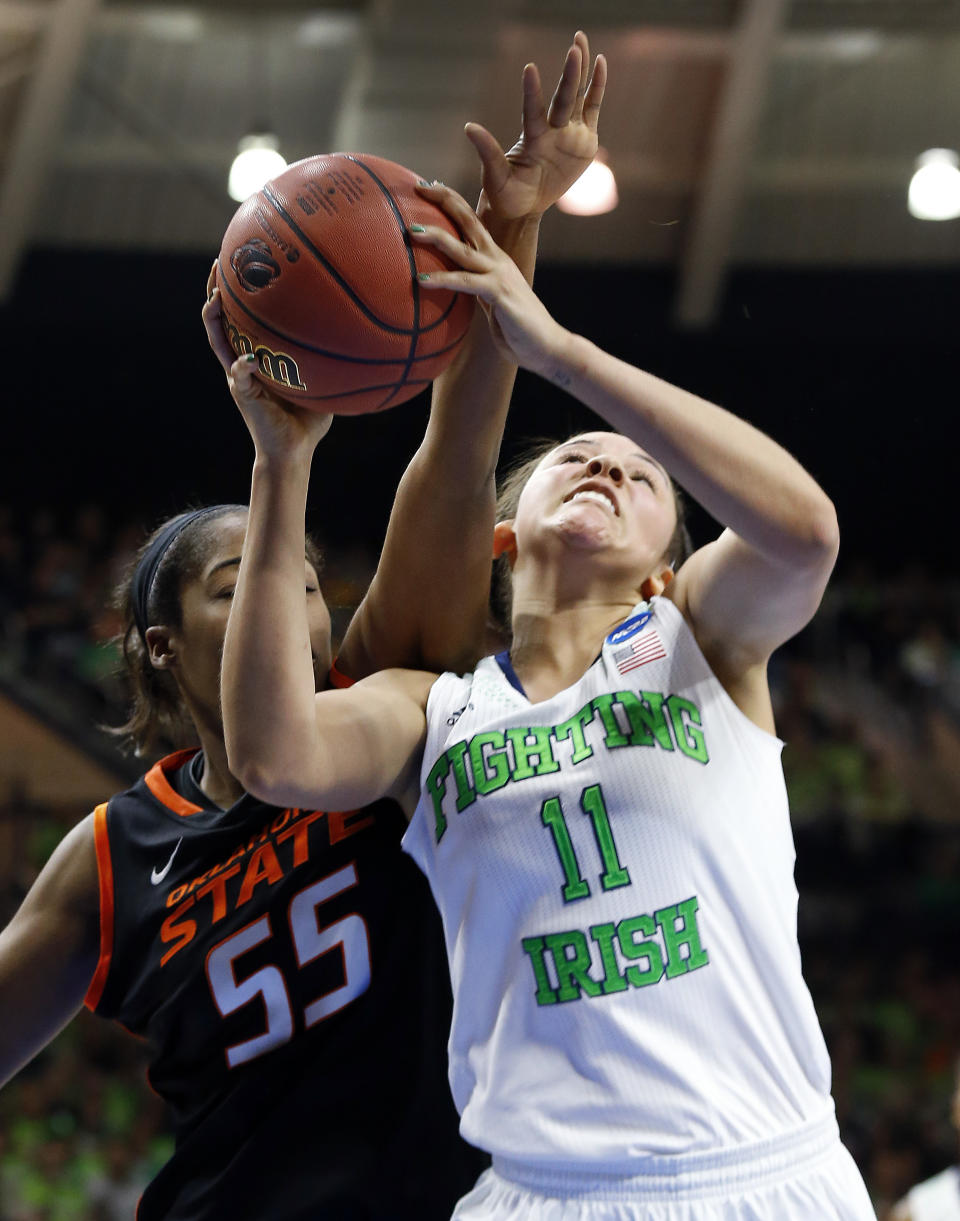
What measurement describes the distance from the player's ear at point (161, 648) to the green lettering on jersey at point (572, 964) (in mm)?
1033

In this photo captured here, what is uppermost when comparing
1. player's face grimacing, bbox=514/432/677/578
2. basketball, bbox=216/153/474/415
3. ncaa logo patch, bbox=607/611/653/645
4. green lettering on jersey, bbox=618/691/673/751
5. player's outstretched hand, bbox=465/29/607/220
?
player's outstretched hand, bbox=465/29/607/220

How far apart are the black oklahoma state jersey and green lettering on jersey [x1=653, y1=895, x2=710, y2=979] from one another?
55 cm

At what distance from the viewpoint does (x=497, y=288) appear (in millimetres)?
1856

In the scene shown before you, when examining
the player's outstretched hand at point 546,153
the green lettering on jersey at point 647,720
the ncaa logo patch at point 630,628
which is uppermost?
the player's outstretched hand at point 546,153

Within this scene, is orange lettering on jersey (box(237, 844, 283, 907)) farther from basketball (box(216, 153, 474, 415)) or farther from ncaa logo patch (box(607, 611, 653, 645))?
basketball (box(216, 153, 474, 415))

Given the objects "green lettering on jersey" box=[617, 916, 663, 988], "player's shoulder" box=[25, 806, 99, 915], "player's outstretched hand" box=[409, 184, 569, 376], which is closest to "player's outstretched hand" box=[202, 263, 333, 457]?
"player's outstretched hand" box=[409, 184, 569, 376]

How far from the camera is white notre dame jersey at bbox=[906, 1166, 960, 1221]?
4.78 m

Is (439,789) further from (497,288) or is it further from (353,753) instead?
(497,288)

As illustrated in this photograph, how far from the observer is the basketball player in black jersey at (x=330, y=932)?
7.48 ft

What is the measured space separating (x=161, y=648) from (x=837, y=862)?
7726 mm

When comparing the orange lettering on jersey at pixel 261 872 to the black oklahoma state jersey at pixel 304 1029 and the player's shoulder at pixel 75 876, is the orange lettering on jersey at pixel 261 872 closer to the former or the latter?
the black oklahoma state jersey at pixel 304 1029

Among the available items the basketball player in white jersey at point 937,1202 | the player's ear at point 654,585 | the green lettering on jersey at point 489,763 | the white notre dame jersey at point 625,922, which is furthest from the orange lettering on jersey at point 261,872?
the basketball player in white jersey at point 937,1202

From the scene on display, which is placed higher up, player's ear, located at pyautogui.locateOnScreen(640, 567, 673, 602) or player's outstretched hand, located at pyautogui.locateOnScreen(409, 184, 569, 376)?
player's outstretched hand, located at pyautogui.locateOnScreen(409, 184, 569, 376)

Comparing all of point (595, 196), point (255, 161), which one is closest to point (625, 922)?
point (255, 161)
